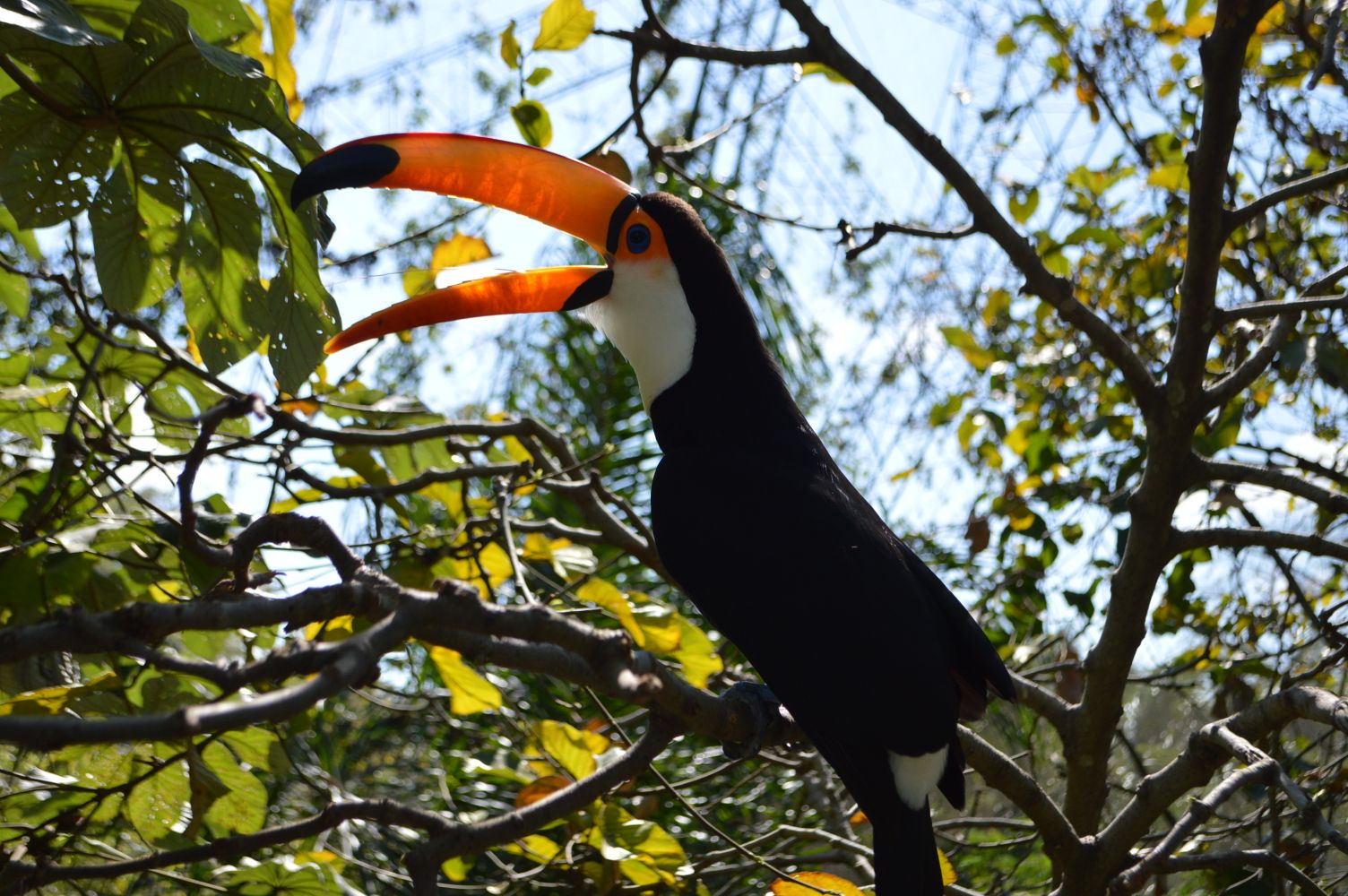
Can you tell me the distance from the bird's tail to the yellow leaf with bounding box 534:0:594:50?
1.82m

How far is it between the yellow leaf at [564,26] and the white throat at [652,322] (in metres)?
0.56

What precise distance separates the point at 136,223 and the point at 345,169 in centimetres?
42

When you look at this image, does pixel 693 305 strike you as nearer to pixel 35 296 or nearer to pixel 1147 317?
pixel 1147 317

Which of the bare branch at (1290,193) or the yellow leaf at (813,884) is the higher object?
the bare branch at (1290,193)

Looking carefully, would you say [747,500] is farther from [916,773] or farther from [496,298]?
[496,298]

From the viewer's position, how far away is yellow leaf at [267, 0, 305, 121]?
255 centimetres

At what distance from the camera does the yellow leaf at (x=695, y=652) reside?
99.4 inches

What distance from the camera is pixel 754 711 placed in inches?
88.2

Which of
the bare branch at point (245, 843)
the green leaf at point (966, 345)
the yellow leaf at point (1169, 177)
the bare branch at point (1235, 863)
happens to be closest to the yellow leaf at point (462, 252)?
the green leaf at point (966, 345)

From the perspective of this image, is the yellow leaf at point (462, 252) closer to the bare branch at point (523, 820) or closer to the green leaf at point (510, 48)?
the green leaf at point (510, 48)

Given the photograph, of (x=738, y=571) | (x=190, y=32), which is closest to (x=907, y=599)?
(x=738, y=571)

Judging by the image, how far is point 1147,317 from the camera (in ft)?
12.6

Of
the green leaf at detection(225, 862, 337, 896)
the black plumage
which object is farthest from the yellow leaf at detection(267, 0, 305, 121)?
the green leaf at detection(225, 862, 337, 896)

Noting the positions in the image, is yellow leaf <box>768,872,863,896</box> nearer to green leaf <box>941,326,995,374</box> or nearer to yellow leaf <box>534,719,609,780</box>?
yellow leaf <box>534,719,609,780</box>
